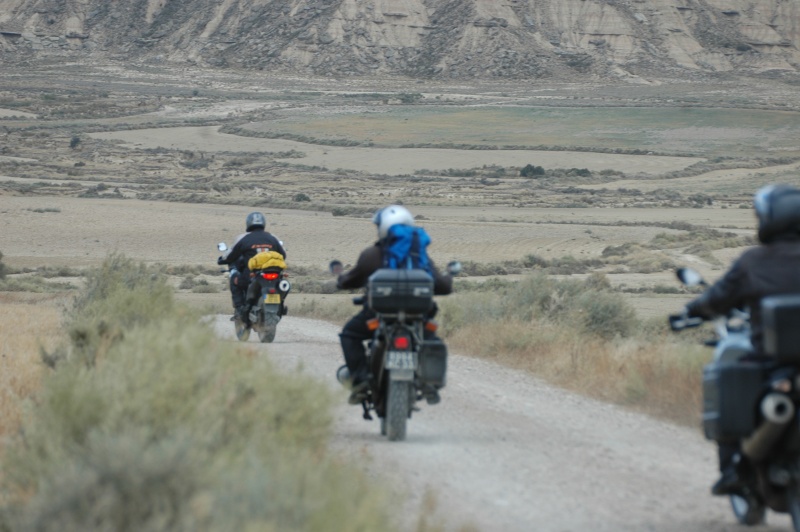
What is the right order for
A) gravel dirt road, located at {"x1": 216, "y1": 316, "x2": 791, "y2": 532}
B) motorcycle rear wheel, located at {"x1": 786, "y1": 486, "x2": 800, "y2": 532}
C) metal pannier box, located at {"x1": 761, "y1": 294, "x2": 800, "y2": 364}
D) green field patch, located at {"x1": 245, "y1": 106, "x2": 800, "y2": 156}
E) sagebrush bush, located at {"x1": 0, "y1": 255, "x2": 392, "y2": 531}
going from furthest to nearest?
1. green field patch, located at {"x1": 245, "y1": 106, "x2": 800, "y2": 156}
2. gravel dirt road, located at {"x1": 216, "y1": 316, "x2": 791, "y2": 532}
3. motorcycle rear wheel, located at {"x1": 786, "y1": 486, "x2": 800, "y2": 532}
4. metal pannier box, located at {"x1": 761, "y1": 294, "x2": 800, "y2": 364}
5. sagebrush bush, located at {"x1": 0, "y1": 255, "x2": 392, "y2": 531}

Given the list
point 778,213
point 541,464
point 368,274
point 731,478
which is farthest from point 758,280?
point 368,274

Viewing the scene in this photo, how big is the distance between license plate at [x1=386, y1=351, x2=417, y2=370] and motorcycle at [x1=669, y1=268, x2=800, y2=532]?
9.98 ft

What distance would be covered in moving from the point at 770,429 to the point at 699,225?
46749 mm

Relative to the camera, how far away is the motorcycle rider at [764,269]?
646 cm

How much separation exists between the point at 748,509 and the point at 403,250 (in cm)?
366

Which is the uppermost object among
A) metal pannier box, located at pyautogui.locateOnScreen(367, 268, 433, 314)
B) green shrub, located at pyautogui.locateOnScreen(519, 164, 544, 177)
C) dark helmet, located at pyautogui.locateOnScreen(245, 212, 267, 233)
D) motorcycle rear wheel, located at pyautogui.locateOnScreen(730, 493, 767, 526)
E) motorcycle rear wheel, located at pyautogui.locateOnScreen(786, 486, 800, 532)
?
green shrub, located at pyautogui.locateOnScreen(519, 164, 544, 177)

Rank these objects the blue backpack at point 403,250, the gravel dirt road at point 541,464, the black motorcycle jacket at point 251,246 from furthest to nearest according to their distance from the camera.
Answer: the black motorcycle jacket at point 251,246 < the blue backpack at point 403,250 < the gravel dirt road at point 541,464

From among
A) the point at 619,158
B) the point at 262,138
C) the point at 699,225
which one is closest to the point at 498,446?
the point at 699,225

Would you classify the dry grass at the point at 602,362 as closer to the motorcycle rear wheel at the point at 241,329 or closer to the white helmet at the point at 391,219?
the motorcycle rear wheel at the point at 241,329

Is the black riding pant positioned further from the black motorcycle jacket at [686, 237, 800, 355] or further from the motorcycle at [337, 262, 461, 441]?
the black motorcycle jacket at [686, 237, 800, 355]

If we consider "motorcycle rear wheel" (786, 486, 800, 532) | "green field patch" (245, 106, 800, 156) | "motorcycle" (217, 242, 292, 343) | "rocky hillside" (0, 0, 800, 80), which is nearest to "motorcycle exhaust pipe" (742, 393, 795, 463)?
"motorcycle rear wheel" (786, 486, 800, 532)

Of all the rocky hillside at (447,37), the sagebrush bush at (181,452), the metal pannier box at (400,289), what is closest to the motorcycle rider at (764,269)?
the sagebrush bush at (181,452)

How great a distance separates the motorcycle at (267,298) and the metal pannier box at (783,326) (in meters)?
11.3

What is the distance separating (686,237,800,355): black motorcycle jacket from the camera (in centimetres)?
645
